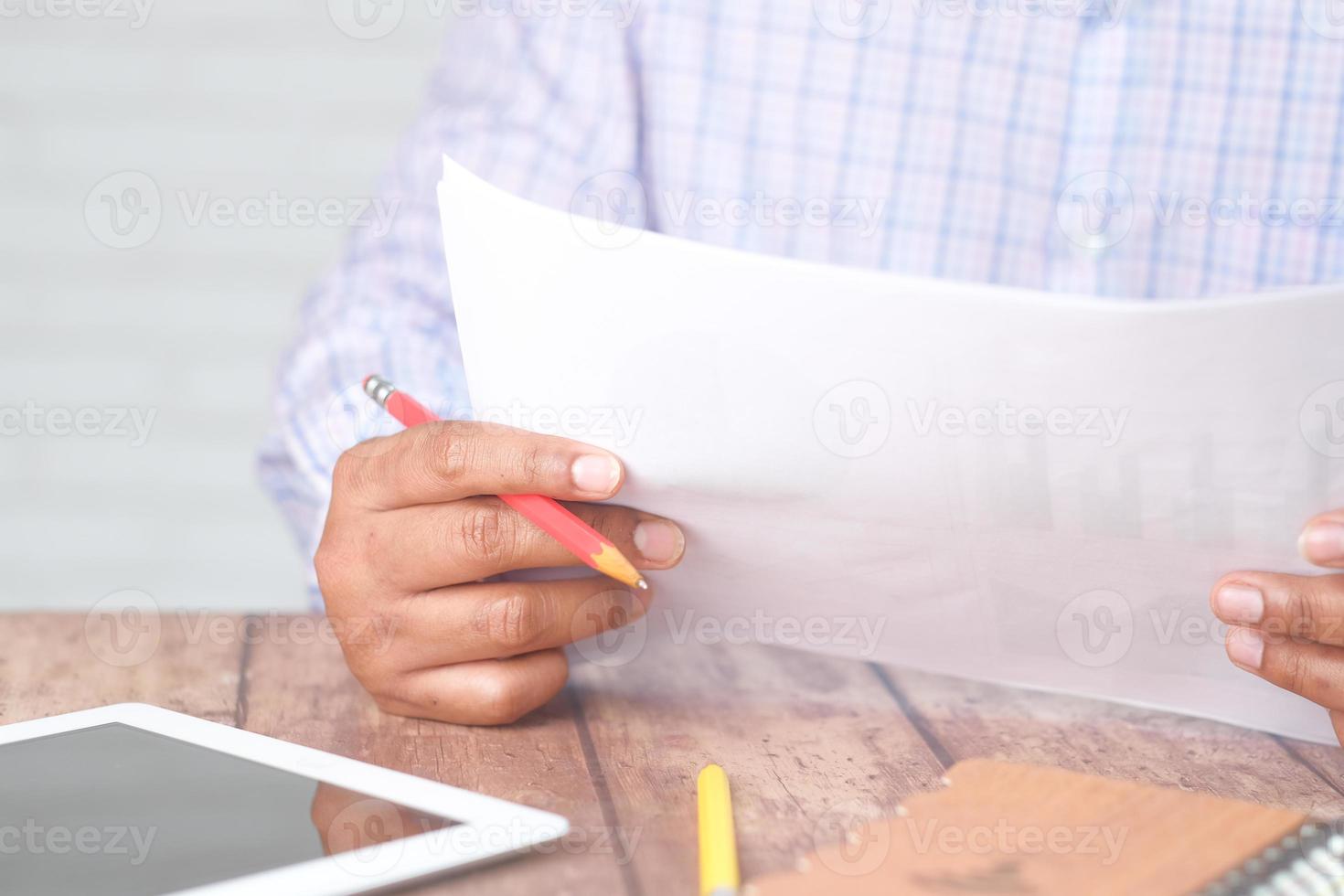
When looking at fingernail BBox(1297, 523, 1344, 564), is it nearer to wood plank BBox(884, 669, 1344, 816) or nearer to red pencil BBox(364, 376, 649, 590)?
wood plank BBox(884, 669, 1344, 816)

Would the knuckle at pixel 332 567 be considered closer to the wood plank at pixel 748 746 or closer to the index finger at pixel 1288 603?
the wood plank at pixel 748 746

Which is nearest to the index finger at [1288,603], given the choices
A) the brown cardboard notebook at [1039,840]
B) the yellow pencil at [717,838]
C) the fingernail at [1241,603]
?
→ the fingernail at [1241,603]

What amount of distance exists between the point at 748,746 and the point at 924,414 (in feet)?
0.66

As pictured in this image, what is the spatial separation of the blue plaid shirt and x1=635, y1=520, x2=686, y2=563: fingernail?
0.34 meters

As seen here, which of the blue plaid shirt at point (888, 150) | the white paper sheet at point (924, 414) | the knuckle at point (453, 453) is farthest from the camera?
the blue plaid shirt at point (888, 150)

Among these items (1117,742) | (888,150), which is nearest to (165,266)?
(888,150)

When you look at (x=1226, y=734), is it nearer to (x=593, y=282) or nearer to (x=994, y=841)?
(x=994, y=841)

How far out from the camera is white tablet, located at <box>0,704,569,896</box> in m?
0.42

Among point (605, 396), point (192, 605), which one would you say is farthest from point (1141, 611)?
point (192, 605)

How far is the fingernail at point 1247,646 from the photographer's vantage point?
62 cm

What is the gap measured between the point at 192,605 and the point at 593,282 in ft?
5.80

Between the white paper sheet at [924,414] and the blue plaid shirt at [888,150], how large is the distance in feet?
1.23

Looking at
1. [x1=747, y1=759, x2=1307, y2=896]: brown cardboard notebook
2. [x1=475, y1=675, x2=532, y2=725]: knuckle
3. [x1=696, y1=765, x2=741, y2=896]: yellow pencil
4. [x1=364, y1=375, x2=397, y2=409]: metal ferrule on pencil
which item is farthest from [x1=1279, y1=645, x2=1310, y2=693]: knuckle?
[x1=364, y1=375, x2=397, y2=409]: metal ferrule on pencil

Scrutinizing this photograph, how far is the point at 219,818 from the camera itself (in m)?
0.47
